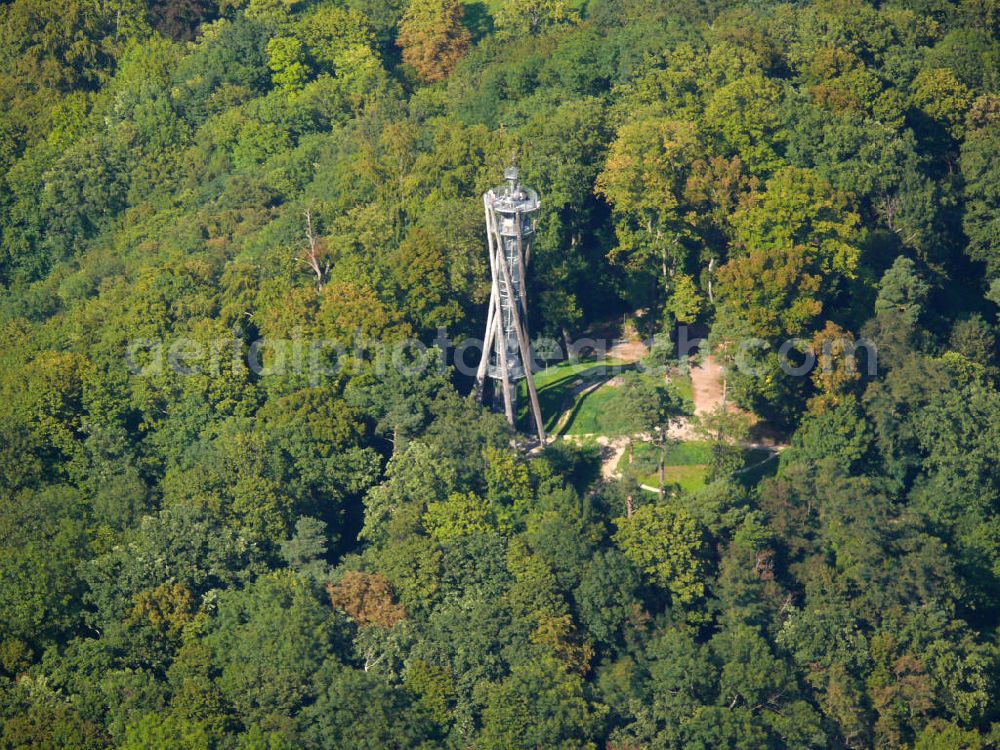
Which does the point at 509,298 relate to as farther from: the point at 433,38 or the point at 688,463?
the point at 433,38

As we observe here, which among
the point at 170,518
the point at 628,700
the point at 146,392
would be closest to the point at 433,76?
the point at 146,392

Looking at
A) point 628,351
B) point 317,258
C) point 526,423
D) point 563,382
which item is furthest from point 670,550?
point 317,258

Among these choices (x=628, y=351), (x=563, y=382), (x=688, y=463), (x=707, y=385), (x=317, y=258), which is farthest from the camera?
(x=628, y=351)

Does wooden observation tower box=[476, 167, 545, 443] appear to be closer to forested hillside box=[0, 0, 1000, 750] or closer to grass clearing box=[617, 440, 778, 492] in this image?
forested hillside box=[0, 0, 1000, 750]

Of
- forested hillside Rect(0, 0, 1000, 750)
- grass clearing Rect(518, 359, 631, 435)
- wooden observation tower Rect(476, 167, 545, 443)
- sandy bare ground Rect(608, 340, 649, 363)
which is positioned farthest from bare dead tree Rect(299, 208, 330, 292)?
sandy bare ground Rect(608, 340, 649, 363)

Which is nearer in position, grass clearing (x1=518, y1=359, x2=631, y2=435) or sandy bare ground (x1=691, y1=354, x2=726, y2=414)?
sandy bare ground (x1=691, y1=354, x2=726, y2=414)

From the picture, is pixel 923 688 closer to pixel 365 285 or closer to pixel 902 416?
pixel 902 416

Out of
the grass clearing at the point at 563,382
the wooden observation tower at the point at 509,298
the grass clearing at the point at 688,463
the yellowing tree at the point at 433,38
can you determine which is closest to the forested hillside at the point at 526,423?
the yellowing tree at the point at 433,38
